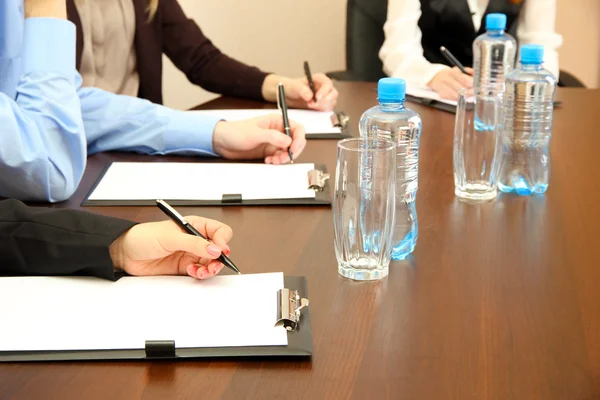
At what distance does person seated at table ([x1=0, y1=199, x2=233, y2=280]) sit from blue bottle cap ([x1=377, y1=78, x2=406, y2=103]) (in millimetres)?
276

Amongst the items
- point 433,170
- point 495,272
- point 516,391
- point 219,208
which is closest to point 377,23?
point 433,170

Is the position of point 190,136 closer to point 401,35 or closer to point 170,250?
point 170,250

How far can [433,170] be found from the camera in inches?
54.8

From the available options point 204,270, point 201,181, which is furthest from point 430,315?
point 201,181

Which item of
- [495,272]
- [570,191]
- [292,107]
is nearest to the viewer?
[495,272]

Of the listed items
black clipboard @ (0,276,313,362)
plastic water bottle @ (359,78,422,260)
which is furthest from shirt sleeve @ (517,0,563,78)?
black clipboard @ (0,276,313,362)

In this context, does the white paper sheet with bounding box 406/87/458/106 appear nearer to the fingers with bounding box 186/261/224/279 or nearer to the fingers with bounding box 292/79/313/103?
the fingers with bounding box 292/79/313/103

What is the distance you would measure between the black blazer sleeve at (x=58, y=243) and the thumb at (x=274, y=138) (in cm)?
51

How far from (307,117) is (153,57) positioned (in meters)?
0.49

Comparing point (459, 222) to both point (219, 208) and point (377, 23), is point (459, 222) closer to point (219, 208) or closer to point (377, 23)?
point (219, 208)

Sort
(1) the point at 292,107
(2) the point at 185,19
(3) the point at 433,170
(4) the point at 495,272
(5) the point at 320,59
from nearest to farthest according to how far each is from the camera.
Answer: (4) the point at 495,272 → (3) the point at 433,170 → (1) the point at 292,107 → (2) the point at 185,19 → (5) the point at 320,59

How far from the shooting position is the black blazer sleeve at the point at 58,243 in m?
0.91

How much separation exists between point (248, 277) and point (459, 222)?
373 millimetres

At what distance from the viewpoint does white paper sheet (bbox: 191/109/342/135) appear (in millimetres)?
1654
